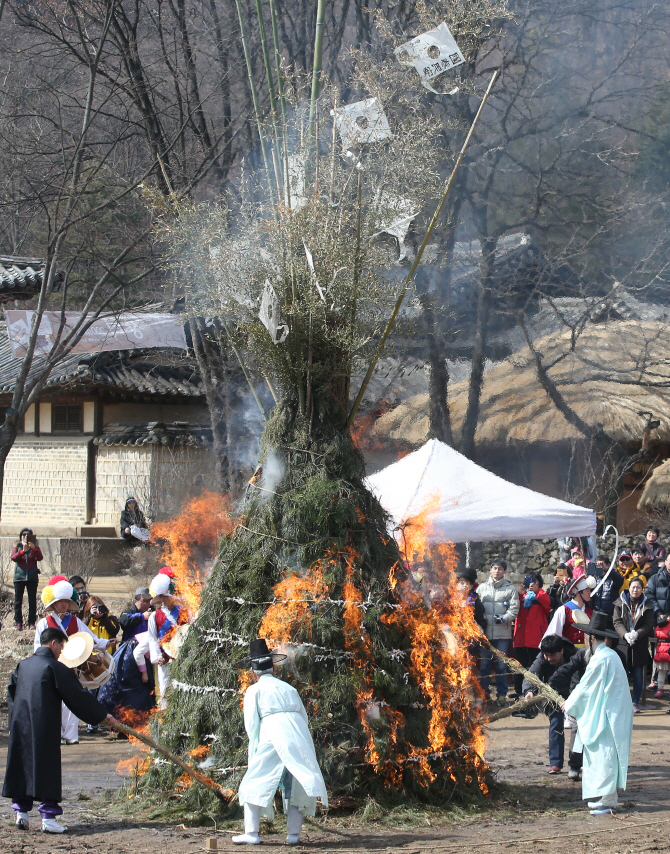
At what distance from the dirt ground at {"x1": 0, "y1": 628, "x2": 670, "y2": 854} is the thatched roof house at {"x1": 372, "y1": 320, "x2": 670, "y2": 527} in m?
12.3

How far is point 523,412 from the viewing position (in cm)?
2016

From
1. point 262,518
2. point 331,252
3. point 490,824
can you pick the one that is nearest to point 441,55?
point 331,252

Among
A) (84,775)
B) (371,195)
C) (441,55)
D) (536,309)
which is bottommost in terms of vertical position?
(84,775)

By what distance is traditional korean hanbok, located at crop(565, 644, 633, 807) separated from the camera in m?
6.05

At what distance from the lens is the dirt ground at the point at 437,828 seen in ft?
16.8

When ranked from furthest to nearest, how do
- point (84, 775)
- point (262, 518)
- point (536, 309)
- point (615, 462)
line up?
→ point (536, 309), point (615, 462), point (84, 775), point (262, 518)

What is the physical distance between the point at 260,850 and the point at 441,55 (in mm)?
5006

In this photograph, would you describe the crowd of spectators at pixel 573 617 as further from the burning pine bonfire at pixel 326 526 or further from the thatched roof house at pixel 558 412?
the thatched roof house at pixel 558 412

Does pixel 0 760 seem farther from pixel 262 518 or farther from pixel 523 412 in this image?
pixel 523 412

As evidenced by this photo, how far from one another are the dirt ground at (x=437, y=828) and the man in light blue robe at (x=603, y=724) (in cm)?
19

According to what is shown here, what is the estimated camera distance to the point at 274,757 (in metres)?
5.09

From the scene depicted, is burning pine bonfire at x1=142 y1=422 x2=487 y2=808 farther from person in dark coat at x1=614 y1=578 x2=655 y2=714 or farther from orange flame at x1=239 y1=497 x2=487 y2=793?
person in dark coat at x1=614 y1=578 x2=655 y2=714

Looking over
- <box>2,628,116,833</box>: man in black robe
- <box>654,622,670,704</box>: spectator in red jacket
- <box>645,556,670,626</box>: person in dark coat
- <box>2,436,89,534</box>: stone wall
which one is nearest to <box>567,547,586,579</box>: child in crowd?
<box>645,556,670,626</box>: person in dark coat

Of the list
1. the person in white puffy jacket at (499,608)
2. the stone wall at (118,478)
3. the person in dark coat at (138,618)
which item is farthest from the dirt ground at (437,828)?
the stone wall at (118,478)
